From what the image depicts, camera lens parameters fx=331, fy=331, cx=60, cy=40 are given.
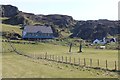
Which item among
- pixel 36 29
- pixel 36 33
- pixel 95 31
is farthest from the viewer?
pixel 95 31

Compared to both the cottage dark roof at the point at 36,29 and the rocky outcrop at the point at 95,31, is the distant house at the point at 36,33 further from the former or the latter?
the rocky outcrop at the point at 95,31

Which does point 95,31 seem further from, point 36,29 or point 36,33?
point 36,33

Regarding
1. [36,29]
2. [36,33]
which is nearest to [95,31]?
[36,29]

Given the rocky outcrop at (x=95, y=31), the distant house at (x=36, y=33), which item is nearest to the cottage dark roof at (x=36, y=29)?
the distant house at (x=36, y=33)

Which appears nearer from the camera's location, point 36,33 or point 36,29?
point 36,33

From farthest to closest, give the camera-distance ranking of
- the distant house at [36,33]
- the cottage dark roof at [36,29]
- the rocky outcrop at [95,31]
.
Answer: the rocky outcrop at [95,31], the cottage dark roof at [36,29], the distant house at [36,33]

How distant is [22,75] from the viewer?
35250 mm

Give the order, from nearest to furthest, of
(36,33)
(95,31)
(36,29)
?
(36,33) < (36,29) < (95,31)

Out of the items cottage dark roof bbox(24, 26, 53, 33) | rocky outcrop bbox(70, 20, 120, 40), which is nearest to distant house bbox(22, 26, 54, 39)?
cottage dark roof bbox(24, 26, 53, 33)

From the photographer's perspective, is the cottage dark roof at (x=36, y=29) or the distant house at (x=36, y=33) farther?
the cottage dark roof at (x=36, y=29)

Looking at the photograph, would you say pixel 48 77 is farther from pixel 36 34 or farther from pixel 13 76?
pixel 36 34

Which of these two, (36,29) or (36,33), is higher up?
(36,29)

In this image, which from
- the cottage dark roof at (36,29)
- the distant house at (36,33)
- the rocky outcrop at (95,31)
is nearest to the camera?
the distant house at (36,33)

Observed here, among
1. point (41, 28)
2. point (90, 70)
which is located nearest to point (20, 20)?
point (41, 28)
